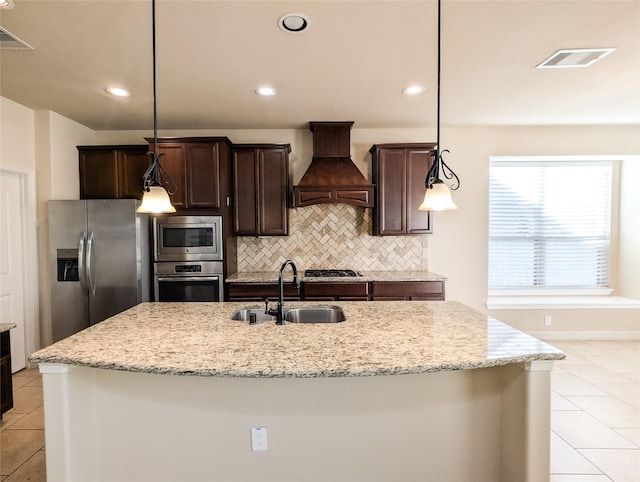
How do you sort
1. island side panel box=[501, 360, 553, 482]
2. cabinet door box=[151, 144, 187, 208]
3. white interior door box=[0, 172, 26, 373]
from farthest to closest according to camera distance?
cabinet door box=[151, 144, 187, 208], white interior door box=[0, 172, 26, 373], island side panel box=[501, 360, 553, 482]

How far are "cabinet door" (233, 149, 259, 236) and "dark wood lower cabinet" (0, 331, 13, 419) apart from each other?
216 cm

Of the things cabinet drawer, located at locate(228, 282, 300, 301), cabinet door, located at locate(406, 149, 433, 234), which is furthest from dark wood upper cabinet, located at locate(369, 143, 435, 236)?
cabinet drawer, located at locate(228, 282, 300, 301)

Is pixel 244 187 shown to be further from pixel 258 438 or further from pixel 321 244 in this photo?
pixel 258 438

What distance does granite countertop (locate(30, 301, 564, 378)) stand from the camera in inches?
53.6

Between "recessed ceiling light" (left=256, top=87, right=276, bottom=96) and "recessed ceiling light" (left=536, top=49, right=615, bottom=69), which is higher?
"recessed ceiling light" (left=536, top=49, right=615, bottom=69)

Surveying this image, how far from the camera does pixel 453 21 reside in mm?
2049

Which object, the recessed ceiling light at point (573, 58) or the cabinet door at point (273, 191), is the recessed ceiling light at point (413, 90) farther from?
the cabinet door at point (273, 191)

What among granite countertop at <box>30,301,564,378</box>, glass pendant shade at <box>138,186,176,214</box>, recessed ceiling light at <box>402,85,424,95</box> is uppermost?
recessed ceiling light at <box>402,85,424,95</box>

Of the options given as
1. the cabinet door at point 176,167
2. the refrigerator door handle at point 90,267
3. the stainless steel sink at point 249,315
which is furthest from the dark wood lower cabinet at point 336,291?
the refrigerator door handle at point 90,267

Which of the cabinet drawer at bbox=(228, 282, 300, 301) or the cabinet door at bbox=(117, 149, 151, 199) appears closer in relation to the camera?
the cabinet drawer at bbox=(228, 282, 300, 301)

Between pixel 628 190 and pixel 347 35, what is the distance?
4.70 meters

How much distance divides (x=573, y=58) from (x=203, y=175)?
3.40 meters

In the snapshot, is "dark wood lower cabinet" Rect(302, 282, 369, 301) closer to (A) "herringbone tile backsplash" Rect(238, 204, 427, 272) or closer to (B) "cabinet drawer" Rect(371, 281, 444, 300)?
(B) "cabinet drawer" Rect(371, 281, 444, 300)

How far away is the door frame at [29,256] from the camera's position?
3465 mm
